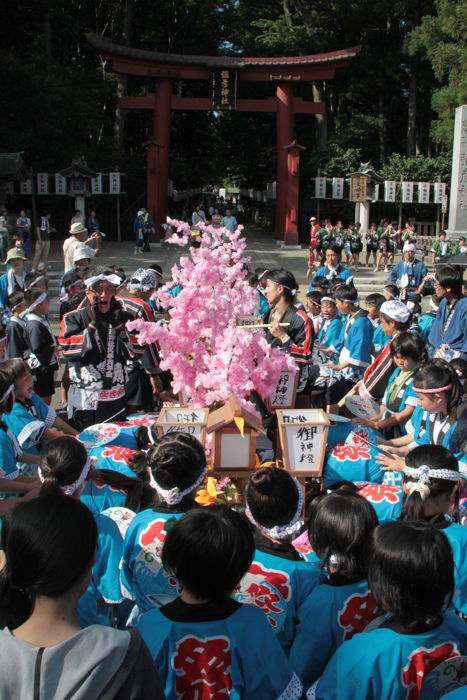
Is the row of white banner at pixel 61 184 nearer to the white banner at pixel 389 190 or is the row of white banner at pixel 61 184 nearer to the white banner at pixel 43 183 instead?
the white banner at pixel 43 183

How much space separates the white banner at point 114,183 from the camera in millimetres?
24172

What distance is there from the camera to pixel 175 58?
2272 centimetres

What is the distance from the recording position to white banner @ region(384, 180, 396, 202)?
24.6 metres

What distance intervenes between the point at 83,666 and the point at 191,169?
30893 mm

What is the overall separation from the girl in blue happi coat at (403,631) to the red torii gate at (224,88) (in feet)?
74.4

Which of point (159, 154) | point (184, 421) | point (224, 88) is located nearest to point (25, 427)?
point (184, 421)

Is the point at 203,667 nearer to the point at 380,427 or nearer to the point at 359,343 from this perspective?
the point at 380,427

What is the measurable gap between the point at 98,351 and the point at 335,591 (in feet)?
9.91

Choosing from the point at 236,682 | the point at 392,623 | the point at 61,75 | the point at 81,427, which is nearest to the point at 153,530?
Result: the point at 236,682

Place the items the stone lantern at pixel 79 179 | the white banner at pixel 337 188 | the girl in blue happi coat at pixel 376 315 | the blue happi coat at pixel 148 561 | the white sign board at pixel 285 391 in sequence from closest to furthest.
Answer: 1. the blue happi coat at pixel 148 561
2. the white sign board at pixel 285 391
3. the girl in blue happi coat at pixel 376 315
4. the stone lantern at pixel 79 179
5. the white banner at pixel 337 188

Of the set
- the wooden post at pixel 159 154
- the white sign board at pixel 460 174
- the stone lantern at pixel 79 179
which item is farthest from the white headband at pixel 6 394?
the stone lantern at pixel 79 179

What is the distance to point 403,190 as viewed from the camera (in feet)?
81.5

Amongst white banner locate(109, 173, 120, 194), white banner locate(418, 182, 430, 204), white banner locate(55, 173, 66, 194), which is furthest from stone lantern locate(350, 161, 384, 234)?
white banner locate(55, 173, 66, 194)

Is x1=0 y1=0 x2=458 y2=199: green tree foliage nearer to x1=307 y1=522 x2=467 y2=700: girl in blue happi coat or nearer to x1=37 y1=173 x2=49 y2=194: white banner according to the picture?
x1=37 y1=173 x2=49 y2=194: white banner
